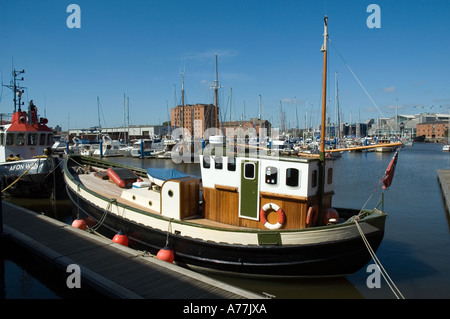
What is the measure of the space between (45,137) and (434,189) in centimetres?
3417

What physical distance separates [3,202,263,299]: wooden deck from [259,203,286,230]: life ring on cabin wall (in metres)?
3.00

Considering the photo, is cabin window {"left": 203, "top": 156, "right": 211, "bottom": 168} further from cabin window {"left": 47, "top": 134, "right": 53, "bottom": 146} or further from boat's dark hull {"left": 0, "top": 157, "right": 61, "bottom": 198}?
cabin window {"left": 47, "top": 134, "right": 53, "bottom": 146}

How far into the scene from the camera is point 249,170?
10.7 metres

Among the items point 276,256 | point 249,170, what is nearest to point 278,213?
point 276,256

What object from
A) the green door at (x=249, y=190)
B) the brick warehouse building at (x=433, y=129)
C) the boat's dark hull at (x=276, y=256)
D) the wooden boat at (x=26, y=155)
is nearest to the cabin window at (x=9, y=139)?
the wooden boat at (x=26, y=155)

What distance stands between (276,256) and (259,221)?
131cm

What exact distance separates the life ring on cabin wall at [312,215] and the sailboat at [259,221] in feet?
0.11

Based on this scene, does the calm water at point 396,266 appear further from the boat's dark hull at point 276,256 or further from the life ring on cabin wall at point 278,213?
the life ring on cabin wall at point 278,213

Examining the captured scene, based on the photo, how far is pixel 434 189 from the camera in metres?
29.6

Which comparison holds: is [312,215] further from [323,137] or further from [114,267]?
[114,267]

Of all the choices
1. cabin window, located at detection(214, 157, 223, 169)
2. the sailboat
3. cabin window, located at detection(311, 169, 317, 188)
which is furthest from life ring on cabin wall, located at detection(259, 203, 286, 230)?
cabin window, located at detection(214, 157, 223, 169)

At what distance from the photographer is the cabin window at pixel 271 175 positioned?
10250 mm

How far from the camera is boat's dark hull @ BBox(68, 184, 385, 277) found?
31.4 feet
